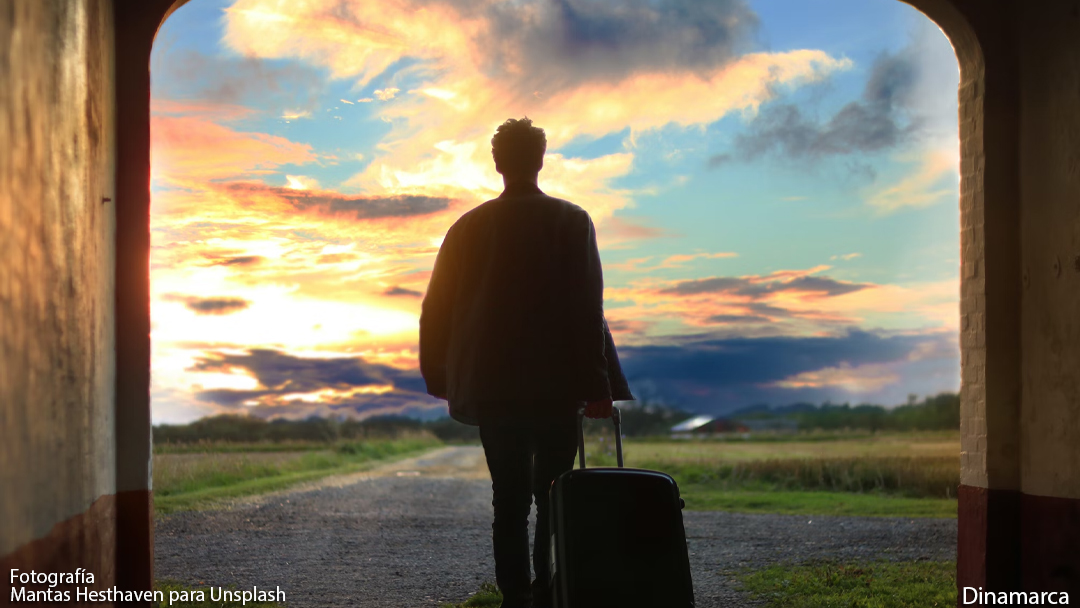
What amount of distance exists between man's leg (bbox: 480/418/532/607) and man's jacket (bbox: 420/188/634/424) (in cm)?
14

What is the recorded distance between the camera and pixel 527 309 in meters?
3.67

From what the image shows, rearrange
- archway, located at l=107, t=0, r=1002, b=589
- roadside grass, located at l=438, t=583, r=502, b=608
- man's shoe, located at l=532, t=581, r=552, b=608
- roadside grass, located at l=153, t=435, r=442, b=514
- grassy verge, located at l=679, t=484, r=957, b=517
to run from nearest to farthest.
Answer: man's shoe, located at l=532, t=581, r=552, b=608, archway, located at l=107, t=0, r=1002, b=589, roadside grass, located at l=438, t=583, r=502, b=608, roadside grass, located at l=153, t=435, r=442, b=514, grassy verge, located at l=679, t=484, r=957, b=517

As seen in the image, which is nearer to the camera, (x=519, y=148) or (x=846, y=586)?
(x=519, y=148)

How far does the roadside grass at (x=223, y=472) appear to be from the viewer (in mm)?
11234

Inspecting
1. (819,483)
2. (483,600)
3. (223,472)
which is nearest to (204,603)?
(483,600)

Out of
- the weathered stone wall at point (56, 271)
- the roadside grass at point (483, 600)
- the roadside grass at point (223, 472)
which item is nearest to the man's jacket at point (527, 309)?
the weathered stone wall at point (56, 271)

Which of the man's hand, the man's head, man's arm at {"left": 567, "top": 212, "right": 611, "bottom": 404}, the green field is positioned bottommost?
the green field

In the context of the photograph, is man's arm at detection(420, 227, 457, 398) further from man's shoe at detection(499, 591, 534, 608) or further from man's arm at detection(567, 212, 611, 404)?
man's shoe at detection(499, 591, 534, 608)

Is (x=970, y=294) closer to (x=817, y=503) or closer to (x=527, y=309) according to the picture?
(x=527, y=309)

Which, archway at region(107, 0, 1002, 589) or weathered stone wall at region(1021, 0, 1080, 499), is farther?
weathered stone wall at region(1021, 0, 1080, 499)

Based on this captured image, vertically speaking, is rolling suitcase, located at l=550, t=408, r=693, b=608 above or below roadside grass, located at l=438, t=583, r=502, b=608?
above

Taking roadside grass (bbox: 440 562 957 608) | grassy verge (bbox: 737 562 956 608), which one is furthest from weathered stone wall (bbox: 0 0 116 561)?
grassy verge (bbox: 737 562 956 608)

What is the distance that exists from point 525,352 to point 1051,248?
3031mm

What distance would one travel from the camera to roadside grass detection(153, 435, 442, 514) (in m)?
11.2
